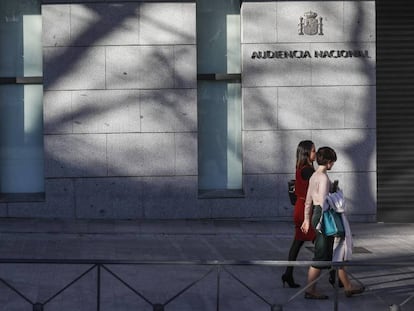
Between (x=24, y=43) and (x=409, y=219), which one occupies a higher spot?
(x=24, y=43)

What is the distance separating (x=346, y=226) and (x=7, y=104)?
27.7 ft

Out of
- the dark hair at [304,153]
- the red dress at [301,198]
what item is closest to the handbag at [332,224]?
the red dress at [301,198]

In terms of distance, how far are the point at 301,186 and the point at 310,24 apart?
21.2 ft

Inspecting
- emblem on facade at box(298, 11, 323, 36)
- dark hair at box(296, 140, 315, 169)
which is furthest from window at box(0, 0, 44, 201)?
dark hair at box(296, 140, 315, 169)

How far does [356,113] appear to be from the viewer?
677 inches

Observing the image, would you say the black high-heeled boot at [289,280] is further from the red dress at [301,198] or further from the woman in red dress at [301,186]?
the red dress at [301,198]

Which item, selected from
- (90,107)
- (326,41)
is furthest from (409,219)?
(90,107)

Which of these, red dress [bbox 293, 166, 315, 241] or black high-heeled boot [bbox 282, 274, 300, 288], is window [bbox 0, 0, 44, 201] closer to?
black high-heeled boot [bbox 282, 274, 300, 288]

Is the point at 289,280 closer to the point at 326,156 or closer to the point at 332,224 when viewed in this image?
the point at 332,224

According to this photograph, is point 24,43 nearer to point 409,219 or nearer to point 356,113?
point 356,113

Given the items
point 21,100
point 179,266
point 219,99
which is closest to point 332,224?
point 179,266

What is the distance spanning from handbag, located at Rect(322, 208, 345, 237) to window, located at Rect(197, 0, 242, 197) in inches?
261

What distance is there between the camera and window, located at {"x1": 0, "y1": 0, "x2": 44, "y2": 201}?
1714 centimetres

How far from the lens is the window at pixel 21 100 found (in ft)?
56.2
